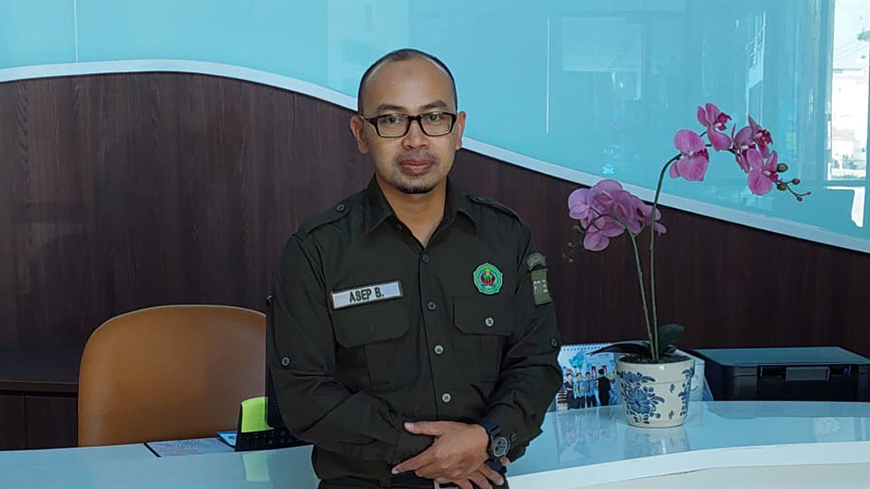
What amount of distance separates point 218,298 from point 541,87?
1.14 m

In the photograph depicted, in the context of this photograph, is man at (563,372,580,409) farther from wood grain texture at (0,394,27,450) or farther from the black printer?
wood grain texture at (0,394,27,450)

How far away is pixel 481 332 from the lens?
1.36 m

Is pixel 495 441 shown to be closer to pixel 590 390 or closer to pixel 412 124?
pixel 412 124

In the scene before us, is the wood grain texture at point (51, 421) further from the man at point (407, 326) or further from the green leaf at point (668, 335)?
the green leaf at point (668, 335)

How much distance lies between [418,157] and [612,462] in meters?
0.53

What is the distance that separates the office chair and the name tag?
25.3 inches

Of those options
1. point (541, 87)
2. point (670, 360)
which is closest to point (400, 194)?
point (670, 360)

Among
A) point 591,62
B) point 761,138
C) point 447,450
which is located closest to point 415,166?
point 447,450

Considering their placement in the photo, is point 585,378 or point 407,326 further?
point 585,378

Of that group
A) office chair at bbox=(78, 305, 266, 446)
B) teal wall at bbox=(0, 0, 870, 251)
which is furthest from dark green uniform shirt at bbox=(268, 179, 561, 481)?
teal wall at bbox=(0, 0, 870, 251)

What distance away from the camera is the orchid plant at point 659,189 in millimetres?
1585

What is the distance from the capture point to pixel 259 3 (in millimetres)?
2916

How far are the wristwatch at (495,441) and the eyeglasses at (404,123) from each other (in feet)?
1.27

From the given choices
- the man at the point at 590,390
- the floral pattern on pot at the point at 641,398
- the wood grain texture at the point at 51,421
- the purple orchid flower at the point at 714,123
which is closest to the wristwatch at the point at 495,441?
the floral pattern on pot at the point at 641,398
